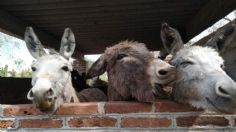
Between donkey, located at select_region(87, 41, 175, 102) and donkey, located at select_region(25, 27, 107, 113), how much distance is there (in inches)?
16.7

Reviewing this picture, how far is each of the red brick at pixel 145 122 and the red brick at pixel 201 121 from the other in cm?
9

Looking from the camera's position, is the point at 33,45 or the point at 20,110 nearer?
the point at 20,110

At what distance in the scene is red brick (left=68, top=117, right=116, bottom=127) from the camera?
8.71 feet

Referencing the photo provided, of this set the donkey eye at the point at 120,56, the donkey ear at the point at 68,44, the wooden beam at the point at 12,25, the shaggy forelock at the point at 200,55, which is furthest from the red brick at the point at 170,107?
the wooden beam at the point at 12,25

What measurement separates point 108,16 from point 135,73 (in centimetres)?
235

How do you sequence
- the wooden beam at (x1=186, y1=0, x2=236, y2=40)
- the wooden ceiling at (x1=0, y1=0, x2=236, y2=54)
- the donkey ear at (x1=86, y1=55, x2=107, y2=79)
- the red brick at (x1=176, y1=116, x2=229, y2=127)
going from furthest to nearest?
the wooden ceiling at (x1=0, y1=0, x2=236, y2=54) → the wooden beam at (x1=186, y1=0, x2=236, y2=40) → the donkey ear at (x1=86, y1=55, x2=107, y2=79) → the red brick at (x1=176, y1=116, x2=229, y2=127)

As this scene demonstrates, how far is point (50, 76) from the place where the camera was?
116 inches

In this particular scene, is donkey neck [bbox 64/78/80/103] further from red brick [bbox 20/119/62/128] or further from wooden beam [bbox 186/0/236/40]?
wooden beam [bbox 186/0/236/40]

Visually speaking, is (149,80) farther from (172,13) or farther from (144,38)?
(144,38)

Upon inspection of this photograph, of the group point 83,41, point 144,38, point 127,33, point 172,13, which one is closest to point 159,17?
point 172,13

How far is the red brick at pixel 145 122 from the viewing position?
8.59 feet

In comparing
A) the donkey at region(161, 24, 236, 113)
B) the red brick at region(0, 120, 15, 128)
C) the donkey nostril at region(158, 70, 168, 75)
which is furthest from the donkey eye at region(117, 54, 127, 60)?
the red brick at region(0, 120, 15, 128)

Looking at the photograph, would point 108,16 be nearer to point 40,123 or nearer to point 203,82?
point 40,123

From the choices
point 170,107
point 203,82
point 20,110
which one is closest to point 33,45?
point 20,110
